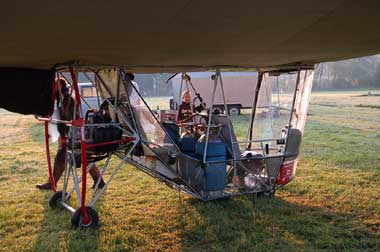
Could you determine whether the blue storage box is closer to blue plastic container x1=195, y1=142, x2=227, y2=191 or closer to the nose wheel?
blue plastic container x1=195, y1=142, x2=227, y2=191

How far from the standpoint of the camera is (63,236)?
480 cm

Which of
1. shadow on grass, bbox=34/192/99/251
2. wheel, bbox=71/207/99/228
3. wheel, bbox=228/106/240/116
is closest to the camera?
shadow on grass, bbox=34/192/99/251

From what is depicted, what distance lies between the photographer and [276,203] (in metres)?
5.98

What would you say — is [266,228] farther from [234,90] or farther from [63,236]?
[234,90]

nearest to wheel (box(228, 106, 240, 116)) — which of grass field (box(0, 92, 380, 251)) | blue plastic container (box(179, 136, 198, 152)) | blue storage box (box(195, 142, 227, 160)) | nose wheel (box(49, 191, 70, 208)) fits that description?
blue plastic container (box(179, 136, 198, 152))

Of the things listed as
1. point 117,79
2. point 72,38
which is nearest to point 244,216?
point 117,79

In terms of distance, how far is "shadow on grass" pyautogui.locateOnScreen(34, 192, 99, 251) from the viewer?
177 inches

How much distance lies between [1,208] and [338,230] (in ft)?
15.7

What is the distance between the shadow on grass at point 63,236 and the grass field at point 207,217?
0.01m

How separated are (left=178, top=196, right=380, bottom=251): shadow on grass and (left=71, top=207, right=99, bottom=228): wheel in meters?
1.10

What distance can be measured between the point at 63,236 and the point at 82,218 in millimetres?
303

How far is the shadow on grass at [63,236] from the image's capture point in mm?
4484

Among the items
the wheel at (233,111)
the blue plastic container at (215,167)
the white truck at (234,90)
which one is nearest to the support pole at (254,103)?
the white truck at (234,90)

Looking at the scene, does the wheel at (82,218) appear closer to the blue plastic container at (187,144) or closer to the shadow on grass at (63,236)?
the shadow on grass at (63,236)
